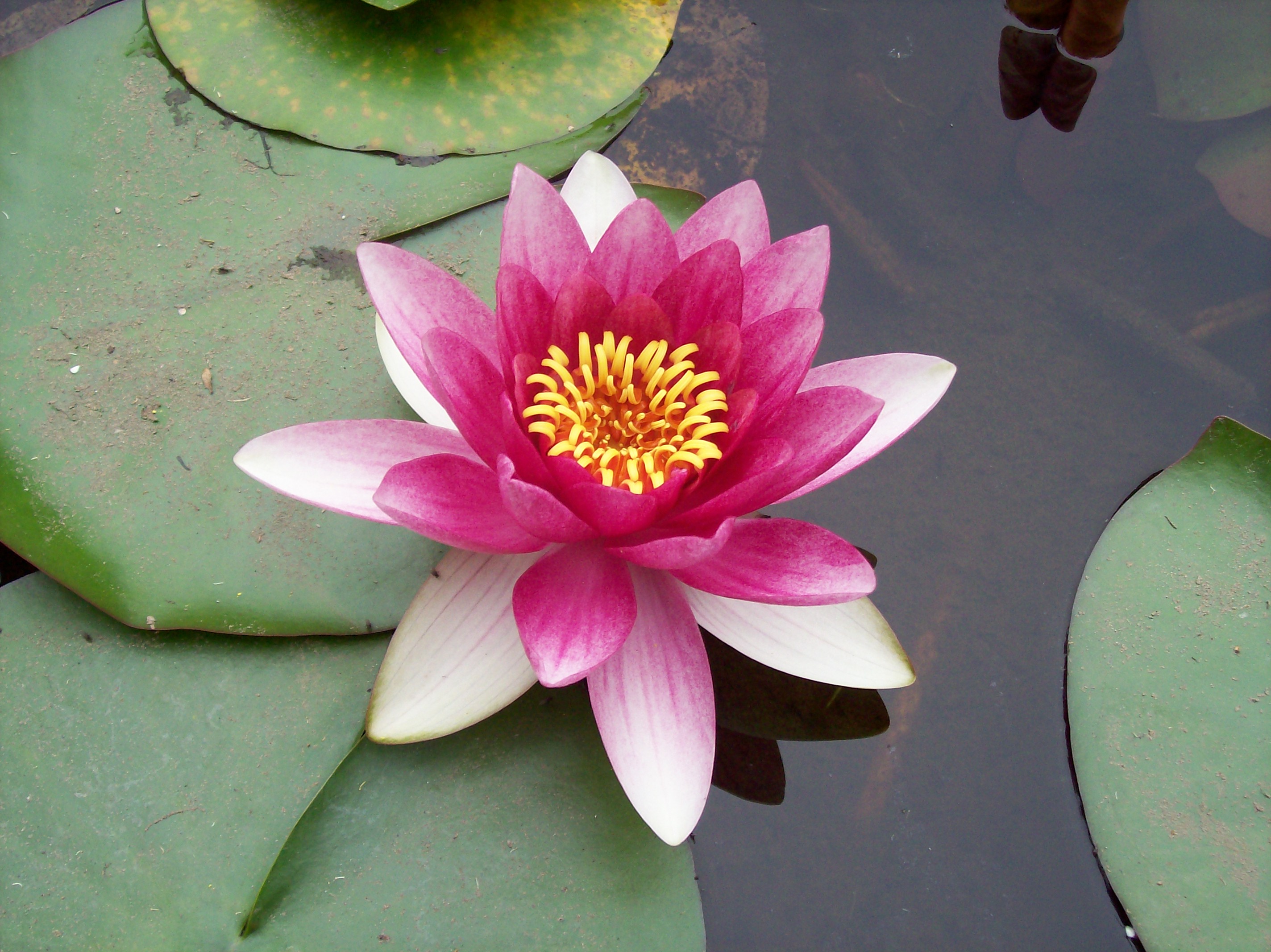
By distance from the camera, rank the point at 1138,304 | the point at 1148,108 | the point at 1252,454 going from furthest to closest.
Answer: the point at 1148,108, the point at 1138,304, the point at 1252,454

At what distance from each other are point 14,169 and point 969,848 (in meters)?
2.42

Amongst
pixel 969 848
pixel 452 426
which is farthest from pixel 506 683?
pixel 969 848

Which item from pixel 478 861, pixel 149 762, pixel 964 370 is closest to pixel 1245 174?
pixel 964 370

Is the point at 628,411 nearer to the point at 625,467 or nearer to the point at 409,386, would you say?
the point at 625,467

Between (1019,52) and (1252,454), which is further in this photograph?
(1019,52)

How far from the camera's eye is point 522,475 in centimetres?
130

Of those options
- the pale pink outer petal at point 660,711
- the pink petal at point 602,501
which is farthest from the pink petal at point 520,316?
the pale pink outer petal at point 660,711

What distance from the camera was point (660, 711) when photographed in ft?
4.46

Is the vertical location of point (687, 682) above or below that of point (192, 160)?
below

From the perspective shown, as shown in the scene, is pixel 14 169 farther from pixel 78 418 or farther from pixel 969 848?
pixel 969 848

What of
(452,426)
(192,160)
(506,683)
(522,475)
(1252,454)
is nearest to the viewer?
(522,475)

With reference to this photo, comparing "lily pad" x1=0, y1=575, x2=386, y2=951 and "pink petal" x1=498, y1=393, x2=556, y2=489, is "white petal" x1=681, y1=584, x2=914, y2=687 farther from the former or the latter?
"lily pad" x1=0, y1=575, x2=386, y2=951

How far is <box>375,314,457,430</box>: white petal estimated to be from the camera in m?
1.55

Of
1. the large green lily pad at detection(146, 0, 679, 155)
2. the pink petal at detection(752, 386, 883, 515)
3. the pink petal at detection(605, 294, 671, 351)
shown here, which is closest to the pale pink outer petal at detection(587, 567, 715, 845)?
the pink petal at detection(752, 386, 883, 515)
